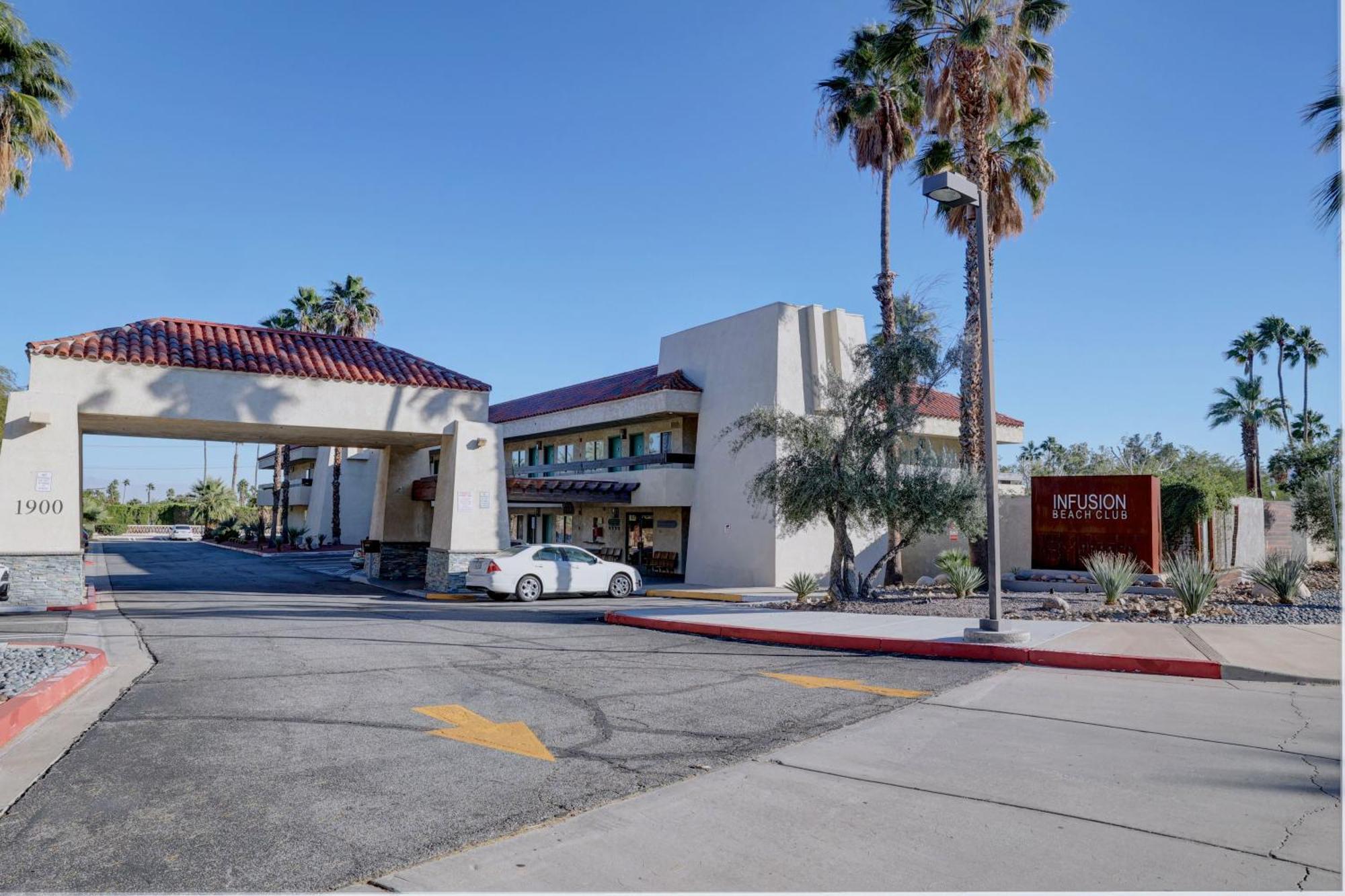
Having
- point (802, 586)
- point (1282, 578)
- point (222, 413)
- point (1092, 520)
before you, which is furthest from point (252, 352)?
point (1282, 578)

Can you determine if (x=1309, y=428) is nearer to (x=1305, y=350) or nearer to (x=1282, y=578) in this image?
(x=1305, y=350)

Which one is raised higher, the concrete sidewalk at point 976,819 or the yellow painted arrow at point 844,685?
the concrete sidewalk at point 976,819

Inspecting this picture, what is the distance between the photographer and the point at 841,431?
1914cm

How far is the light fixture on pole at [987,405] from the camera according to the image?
38.1ft

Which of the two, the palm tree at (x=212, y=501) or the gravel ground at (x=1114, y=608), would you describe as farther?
the palm tree at (x=212, y=501)

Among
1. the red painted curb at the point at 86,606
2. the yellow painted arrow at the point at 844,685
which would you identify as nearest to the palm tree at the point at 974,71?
the yellow painted arrow at the point at 844,685

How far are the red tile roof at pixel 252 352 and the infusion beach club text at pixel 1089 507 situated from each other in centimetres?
1486

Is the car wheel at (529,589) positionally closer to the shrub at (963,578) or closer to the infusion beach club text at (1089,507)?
the shrub at (963,578)

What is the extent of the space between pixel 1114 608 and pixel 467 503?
15240 millimetres

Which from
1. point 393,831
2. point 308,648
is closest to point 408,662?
point 308,648

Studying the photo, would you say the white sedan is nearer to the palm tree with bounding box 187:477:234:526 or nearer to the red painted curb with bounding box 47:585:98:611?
the red painted curb with bounding box 47:585:98:611

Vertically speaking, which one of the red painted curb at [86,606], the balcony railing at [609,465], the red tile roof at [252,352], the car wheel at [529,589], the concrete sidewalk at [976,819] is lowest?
the red painted curb at [86,606]

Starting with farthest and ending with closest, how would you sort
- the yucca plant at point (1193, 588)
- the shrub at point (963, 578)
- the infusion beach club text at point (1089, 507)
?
1. the infusion beach club text at point (1089, 507)
2. the shrub at point (963, 578)
3. the yucca plant at point (1193, 588)

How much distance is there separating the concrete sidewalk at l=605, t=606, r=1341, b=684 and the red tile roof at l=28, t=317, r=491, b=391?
1054 cm
